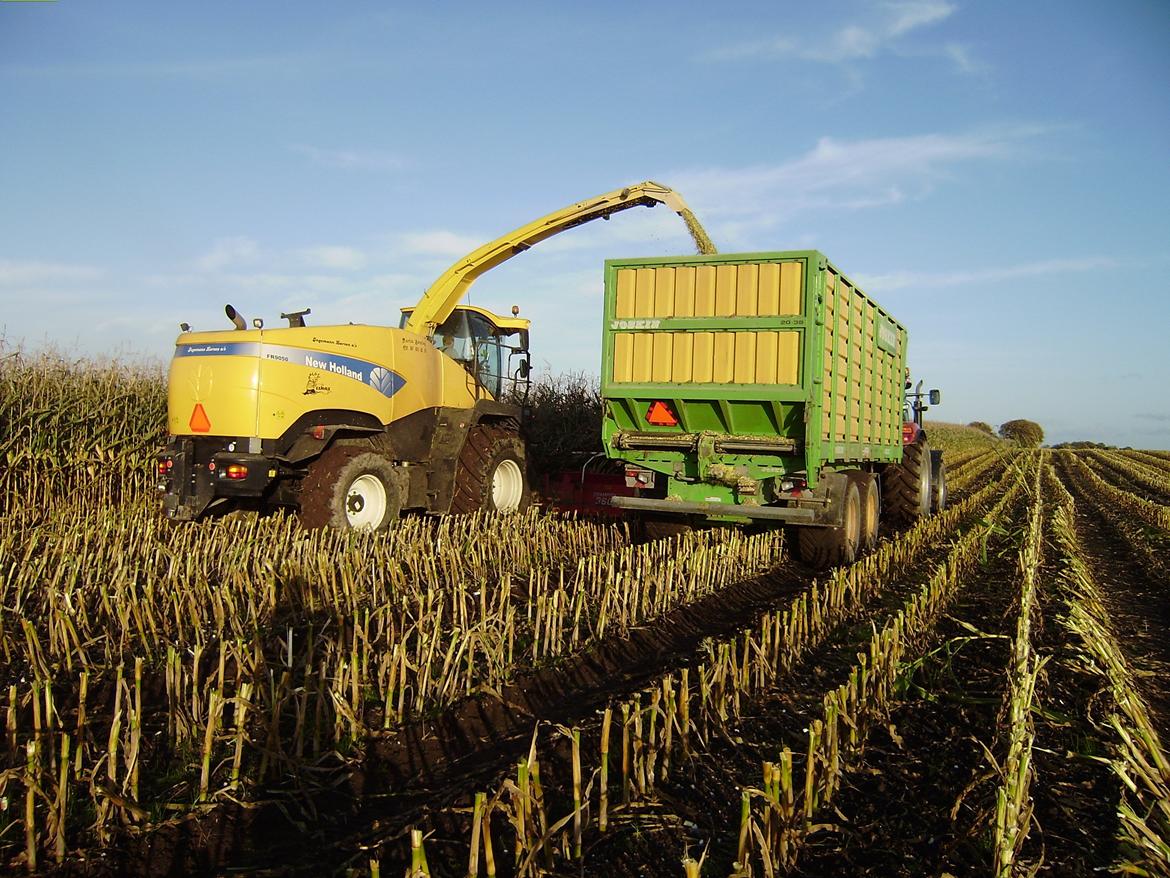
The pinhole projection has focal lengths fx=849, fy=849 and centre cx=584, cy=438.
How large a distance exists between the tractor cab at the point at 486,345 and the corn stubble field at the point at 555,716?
299cm

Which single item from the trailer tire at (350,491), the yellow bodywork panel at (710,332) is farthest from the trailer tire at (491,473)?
the yellow bodywork panel at (710,332)

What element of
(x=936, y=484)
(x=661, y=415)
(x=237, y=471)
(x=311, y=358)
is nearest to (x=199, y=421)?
(x=237, y=471)

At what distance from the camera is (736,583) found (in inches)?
274

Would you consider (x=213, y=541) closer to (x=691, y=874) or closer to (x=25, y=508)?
(x=25, y=508)

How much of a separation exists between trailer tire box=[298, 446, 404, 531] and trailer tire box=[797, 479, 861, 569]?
3814 millimetres

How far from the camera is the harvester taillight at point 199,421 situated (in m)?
7.14

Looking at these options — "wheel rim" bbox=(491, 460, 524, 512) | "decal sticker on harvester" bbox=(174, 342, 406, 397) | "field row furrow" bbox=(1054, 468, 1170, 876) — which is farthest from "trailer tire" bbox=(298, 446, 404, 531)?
"field row furrow" bbox=(1054, 468, 1170, 876)

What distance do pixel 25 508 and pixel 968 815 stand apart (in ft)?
28.4

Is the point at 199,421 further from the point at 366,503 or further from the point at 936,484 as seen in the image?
the point at 936,484

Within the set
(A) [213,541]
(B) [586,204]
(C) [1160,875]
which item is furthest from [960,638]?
(B) [586,204]

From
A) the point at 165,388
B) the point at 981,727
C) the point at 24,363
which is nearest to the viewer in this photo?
the point at 981,727

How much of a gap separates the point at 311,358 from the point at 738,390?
3684 millimetres

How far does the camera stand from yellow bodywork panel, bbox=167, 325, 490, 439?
23.1 ft

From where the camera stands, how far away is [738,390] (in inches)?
278
